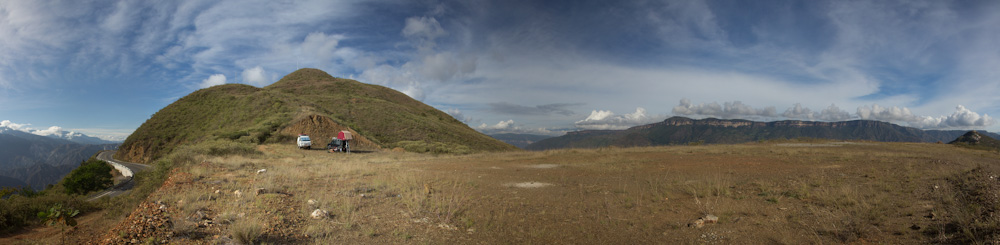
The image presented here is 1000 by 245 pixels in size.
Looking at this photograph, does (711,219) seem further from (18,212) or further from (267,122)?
(267,122)

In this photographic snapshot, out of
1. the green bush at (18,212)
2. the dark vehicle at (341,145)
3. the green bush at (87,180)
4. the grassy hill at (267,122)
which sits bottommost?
the green bush at (87,180)

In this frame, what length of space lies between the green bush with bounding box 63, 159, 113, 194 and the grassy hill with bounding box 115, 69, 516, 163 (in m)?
7.21

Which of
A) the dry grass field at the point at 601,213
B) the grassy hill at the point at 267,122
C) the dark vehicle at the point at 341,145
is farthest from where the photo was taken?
the grassy hill at the point at 267,122

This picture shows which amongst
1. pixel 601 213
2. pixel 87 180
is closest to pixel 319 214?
pixel 601 213

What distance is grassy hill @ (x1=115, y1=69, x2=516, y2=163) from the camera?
3597 cm

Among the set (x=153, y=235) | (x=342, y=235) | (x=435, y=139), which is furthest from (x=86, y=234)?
(x=435, y=139)

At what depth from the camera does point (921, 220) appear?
15.8 feet

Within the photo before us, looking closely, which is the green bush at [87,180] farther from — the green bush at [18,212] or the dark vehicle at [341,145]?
the green bush at [18,212]

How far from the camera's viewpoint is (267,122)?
1421 inches

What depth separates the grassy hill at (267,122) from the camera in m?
36.0

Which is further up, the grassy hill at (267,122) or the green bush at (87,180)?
the grassy hill at (267,122)

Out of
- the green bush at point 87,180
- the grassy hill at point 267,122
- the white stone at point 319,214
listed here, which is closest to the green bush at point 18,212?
Result: the white stone at point 319,214

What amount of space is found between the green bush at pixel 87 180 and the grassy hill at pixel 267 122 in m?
7.21

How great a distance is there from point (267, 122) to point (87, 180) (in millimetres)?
15201
